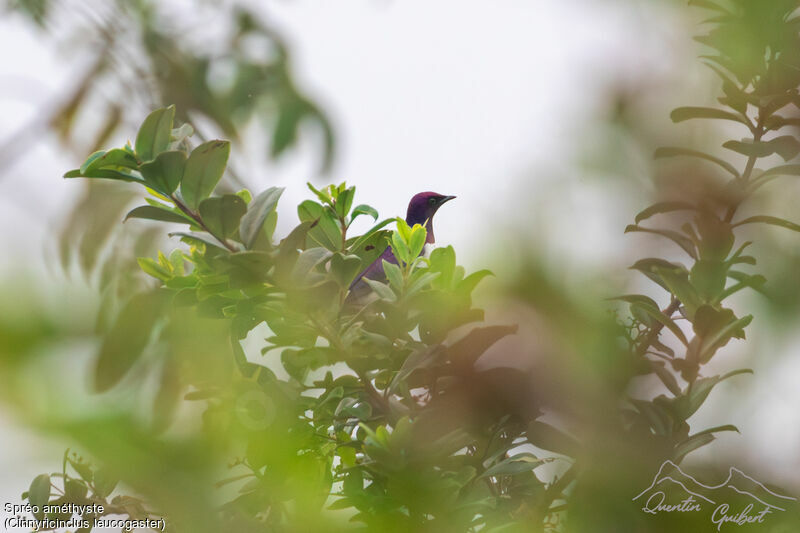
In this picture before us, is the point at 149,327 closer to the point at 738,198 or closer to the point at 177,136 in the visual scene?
the point at 177,136

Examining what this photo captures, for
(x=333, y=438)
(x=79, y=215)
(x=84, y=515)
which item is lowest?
(x=79, y=215)

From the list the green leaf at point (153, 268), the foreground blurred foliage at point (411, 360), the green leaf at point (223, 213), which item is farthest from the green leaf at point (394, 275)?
the green leaf at point (153, 268)

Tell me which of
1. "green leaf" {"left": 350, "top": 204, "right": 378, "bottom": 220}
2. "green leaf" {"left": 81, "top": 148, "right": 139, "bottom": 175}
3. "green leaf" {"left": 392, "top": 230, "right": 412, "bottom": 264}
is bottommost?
"green leaf" {"left": 392, "top": 230, "right": 412, "bottom": 264}

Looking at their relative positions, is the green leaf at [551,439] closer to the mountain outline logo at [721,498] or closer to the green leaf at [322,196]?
the mountain outline logo at [721,498]

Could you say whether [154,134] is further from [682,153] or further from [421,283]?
[682,153]

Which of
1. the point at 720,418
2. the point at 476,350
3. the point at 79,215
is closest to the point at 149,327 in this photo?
the point at 476,350

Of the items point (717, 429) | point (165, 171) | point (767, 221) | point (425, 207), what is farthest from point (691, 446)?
point (425, 207)

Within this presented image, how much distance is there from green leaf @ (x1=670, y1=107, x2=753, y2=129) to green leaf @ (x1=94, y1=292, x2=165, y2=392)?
26 cm

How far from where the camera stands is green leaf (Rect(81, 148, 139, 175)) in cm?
46

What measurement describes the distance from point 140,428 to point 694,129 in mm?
285

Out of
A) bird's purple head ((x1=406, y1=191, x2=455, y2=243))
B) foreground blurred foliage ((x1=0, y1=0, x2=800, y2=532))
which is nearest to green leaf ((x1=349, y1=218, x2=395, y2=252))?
foreground blurred foliage ((x1=0, y1=0, x2=800, y2=532))

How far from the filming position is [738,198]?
0.38 m

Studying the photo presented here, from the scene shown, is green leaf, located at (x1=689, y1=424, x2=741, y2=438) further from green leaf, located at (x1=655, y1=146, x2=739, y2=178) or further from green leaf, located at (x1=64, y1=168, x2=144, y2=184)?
green leaf, located at (x1=64, y1=168, x2=144, y2=184)

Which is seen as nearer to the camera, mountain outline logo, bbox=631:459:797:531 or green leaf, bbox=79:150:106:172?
mountain outline logo, bbox=631:459:797:531
